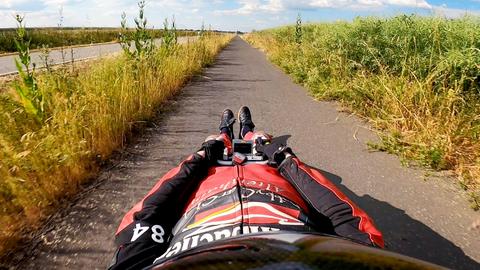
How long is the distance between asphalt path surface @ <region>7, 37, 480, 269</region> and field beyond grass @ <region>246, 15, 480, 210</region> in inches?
8.8

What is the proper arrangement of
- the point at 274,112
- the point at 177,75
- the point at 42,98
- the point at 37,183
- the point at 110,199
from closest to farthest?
the point at 37,183 < the point at 110,199 < the point at 42,98 < the point at 274,112 < the point at 177,75

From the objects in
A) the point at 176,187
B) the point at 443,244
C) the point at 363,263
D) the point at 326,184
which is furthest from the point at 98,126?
the point at 363,263

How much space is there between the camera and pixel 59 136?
3062 mm

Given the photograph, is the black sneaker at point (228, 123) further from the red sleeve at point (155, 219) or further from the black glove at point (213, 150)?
the red sleeve at point (155, 219)

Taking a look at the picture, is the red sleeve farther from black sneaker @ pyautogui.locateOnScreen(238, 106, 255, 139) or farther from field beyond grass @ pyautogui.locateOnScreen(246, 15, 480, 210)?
field beyond grass @ pyautogui.locateOnScreen(246, 15, 480, 210)

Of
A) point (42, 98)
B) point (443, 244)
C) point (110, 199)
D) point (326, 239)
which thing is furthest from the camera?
point (42, 98)

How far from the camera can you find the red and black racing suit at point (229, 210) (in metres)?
1.61

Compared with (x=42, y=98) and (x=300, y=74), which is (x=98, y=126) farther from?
(x=300, y=74)

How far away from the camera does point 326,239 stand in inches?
33.7

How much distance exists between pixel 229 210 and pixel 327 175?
2.03m

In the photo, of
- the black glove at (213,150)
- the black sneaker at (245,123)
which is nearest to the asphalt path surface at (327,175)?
the black sneaker at (245,123)

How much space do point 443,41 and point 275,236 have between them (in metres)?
5.15

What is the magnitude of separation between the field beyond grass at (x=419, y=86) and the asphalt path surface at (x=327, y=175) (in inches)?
8.8

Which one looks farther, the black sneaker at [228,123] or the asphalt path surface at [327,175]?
the black sneaker at [228,123]
